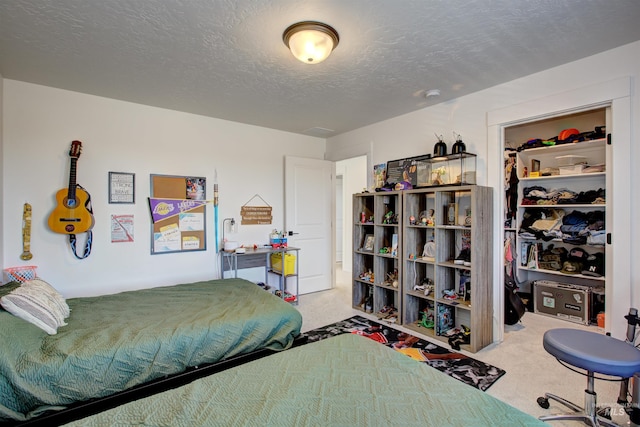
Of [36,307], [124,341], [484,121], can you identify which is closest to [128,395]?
[124,341]

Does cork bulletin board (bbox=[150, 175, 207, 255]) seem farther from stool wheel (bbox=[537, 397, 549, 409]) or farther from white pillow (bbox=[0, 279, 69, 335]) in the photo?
stool wheel (bbox=[537, 397, 549, 409])

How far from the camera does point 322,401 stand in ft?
3.80

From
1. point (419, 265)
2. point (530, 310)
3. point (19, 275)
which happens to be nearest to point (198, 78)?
point (19, 275)

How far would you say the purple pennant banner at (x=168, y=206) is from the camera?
3.52 m

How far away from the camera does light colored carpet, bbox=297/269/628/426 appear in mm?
2094

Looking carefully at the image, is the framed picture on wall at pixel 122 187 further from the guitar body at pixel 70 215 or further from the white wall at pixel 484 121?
the white wall at pixel 484 121

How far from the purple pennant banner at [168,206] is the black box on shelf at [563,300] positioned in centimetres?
457

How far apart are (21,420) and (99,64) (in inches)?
98.8

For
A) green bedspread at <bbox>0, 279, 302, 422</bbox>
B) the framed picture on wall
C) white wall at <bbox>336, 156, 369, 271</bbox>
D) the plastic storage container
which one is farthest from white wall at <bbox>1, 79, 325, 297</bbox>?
white wall at <bbox>336, 156, 369, 271</bbox>

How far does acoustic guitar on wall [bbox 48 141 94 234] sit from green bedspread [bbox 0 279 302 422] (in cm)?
85

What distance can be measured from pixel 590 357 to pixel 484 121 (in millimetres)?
2243

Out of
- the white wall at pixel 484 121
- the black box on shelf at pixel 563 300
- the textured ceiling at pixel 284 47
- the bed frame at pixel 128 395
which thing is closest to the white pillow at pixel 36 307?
the bed frame at pixel 128 395

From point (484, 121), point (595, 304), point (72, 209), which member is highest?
point (484, 121)

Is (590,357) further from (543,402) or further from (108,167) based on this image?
(108,167)
